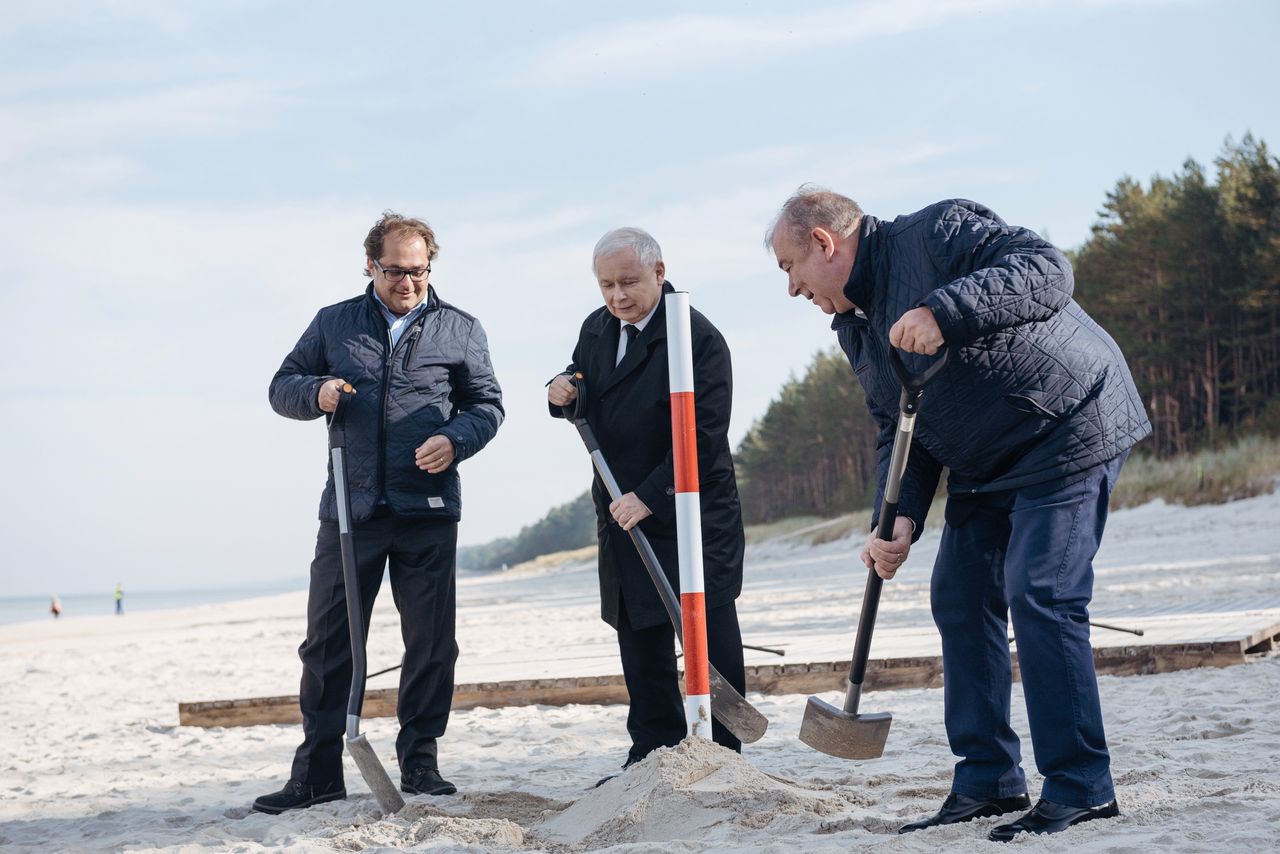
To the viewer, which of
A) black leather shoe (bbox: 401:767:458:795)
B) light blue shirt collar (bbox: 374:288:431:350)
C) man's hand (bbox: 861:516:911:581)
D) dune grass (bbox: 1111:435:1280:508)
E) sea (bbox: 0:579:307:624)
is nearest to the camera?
man's hand (bbox: 861:516:911:581)

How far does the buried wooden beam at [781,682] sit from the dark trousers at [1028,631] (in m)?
2.45

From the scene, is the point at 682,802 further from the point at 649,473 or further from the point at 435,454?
the point at 435,454

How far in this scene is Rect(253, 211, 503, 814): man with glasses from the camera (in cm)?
389

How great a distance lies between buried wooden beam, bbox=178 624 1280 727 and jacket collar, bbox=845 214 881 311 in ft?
9.61

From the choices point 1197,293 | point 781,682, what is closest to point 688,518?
point 781,682

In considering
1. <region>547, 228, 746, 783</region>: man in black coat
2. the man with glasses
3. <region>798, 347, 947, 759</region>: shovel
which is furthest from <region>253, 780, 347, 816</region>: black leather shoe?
<region>798, 347, 947, 759</region>: shovel

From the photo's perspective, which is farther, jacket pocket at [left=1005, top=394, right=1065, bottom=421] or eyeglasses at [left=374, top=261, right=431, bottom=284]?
eyeglasses at [left=374, top=261, right=431, bottom=284]

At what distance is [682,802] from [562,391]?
1.45 meters

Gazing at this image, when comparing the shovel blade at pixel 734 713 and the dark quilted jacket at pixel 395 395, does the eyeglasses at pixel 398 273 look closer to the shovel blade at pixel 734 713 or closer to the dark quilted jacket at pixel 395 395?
the dark quilted jacket at pixel 395 395

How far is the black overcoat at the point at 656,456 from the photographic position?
3.69 meters

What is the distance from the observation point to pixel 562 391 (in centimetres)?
384

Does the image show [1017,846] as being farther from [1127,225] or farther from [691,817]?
[1127,225]

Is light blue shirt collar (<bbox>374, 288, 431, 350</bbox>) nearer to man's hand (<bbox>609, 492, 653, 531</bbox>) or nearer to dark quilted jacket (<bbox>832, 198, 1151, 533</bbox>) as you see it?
man's hand (<bbox>609, 492, 653, 531</bbox>)

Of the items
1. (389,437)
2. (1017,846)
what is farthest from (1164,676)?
(389,437)
